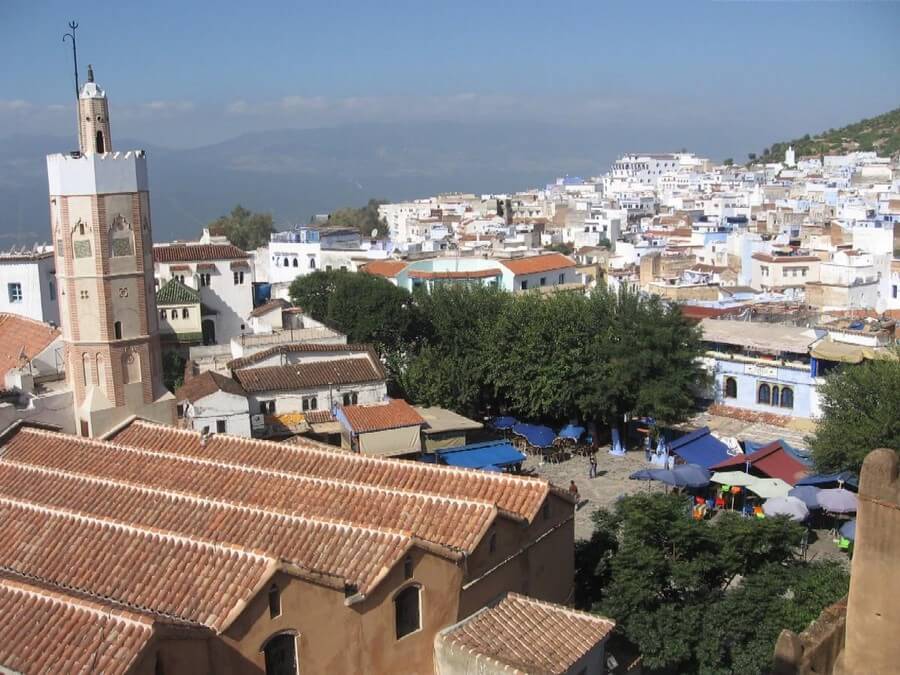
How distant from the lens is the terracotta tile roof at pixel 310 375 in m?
27.0

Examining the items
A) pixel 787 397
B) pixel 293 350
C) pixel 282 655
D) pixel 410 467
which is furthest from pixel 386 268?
pixel 282 655

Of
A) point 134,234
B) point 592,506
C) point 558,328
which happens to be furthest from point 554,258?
point 134,234

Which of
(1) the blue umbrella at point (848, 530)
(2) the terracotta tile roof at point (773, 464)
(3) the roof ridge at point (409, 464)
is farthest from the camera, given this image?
(2) the terracotta tile roof at point (773, 464)

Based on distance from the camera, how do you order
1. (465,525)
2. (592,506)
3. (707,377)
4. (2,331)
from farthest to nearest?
(707,377) → (2,331) → (592,506) → (465,525)

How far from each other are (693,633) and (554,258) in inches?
1527

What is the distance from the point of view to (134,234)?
2108 cm

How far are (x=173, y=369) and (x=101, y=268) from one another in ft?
33.8

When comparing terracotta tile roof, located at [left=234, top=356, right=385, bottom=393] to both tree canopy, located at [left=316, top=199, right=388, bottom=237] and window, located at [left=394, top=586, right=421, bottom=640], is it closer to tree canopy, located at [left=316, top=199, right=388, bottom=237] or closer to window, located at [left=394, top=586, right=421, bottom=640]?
window, located at [left=394, top=586, right=421, bottom=640]

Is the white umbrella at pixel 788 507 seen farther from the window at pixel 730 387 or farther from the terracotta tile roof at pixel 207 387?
the terracotta tile roof at pixel 207 387

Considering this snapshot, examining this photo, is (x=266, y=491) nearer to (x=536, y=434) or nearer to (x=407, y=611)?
(x=407, y=611)

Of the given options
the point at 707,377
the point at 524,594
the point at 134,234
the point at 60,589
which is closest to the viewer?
the point at 60,589

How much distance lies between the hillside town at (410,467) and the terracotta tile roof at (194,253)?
0.42ft

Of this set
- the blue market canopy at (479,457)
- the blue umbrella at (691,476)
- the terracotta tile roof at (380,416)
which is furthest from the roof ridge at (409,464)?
the blue umbrella at (691,476)

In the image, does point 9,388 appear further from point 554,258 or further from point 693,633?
point 554,258
